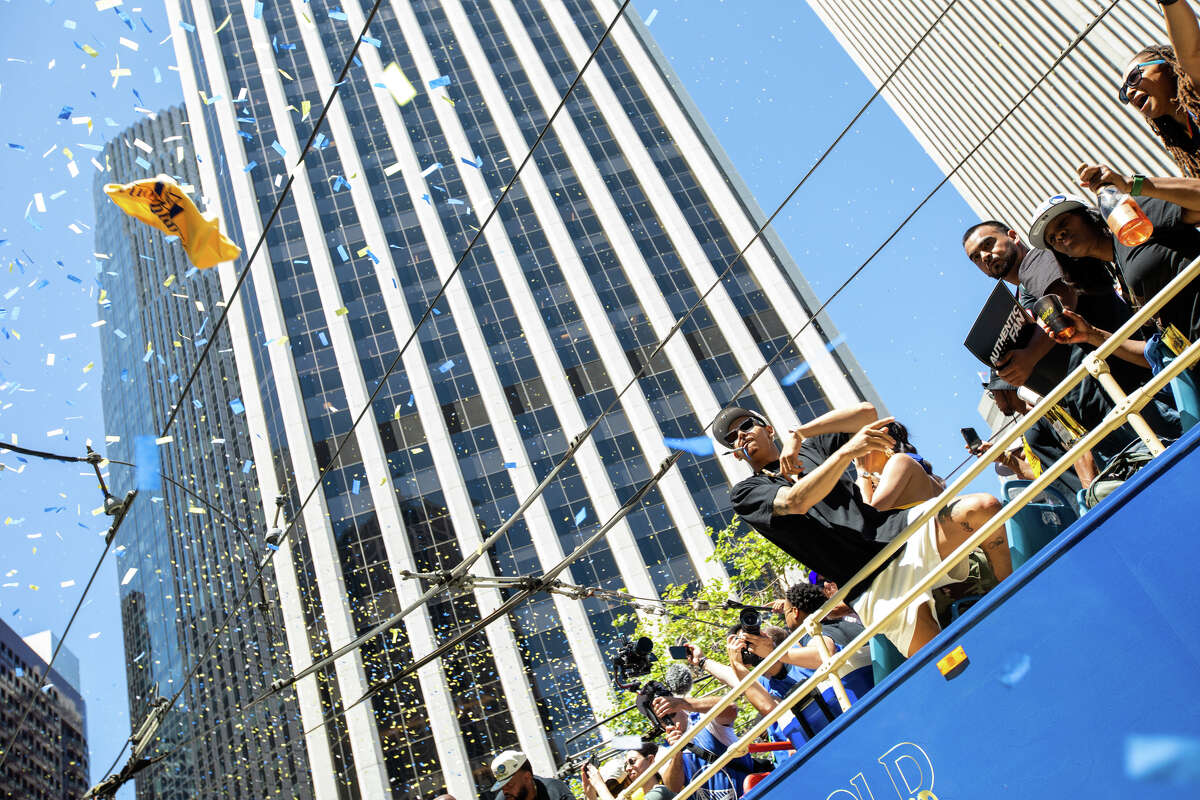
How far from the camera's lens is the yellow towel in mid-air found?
10.2 meters

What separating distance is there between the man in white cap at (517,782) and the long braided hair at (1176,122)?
4.68m

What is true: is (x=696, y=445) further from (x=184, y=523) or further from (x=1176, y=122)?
(x=184, y=523)

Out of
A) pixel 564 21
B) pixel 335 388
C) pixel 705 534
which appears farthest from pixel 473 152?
pixel 705 534

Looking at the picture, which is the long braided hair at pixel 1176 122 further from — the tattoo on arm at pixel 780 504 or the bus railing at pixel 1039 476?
the tattoo on arm at pixel 780 504

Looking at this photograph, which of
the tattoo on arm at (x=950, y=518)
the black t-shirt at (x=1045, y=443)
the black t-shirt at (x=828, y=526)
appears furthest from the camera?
the black t-shirt at (x=1045, y=443)

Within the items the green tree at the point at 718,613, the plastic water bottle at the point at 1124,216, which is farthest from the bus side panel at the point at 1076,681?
the green tree at the point at 718,613

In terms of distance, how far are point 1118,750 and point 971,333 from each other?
2.48 metres

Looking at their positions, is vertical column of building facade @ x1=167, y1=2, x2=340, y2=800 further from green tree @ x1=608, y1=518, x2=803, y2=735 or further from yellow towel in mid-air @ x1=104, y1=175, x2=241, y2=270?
yellow towel in mid-air @ x1=104, y1=175, x2=241, y2=270

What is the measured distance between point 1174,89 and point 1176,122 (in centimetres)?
14

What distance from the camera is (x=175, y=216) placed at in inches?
411

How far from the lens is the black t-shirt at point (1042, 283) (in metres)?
4.10

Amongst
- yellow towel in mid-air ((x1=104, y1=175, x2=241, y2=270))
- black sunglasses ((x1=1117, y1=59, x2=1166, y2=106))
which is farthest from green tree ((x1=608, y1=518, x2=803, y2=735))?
black sunglasses ((x1=1117, y1=59, x2=1166, y2=106))

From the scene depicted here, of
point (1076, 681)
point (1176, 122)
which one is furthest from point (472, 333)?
point (1076, 681)

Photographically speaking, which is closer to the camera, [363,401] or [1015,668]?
[1015,668]
